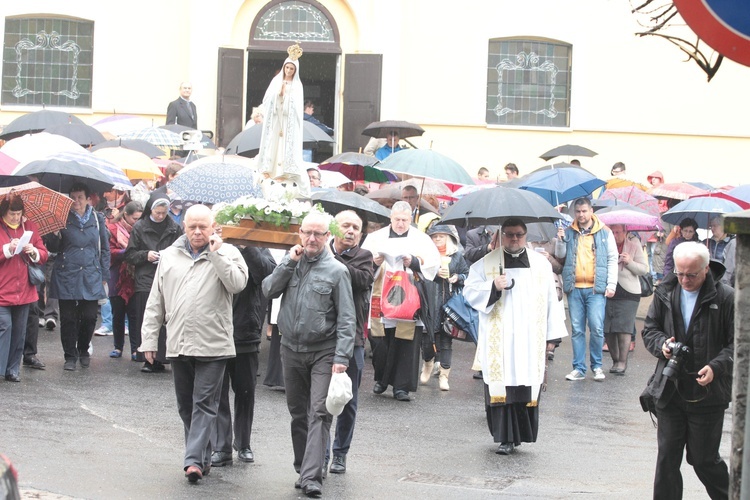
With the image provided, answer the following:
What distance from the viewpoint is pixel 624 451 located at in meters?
10.4

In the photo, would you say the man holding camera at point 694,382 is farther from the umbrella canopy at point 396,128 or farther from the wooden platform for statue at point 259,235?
the umbrella canopy at point 396,128

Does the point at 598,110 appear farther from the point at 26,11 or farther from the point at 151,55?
the point at 26,11

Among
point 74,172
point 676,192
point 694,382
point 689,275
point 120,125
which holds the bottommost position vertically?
point 694,382

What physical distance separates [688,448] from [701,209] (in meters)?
7.87

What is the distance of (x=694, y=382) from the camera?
7.71 meters

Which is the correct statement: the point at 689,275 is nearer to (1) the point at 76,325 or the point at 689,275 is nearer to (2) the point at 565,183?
(1) the point at 76,325

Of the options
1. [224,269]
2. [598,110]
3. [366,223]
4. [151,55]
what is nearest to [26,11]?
[151,55]

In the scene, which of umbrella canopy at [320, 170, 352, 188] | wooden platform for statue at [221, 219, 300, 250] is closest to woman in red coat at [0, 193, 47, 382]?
wooden platform for statue at [221, 219, 300, 250]

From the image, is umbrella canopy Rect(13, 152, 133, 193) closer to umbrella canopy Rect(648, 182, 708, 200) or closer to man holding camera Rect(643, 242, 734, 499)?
man holding camera Rect(643, 242, 734, 499)

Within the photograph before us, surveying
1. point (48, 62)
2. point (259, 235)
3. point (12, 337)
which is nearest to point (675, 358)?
point (259, 235)

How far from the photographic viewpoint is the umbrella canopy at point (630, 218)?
48.8 feet

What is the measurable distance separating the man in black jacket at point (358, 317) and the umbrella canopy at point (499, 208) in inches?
64.3

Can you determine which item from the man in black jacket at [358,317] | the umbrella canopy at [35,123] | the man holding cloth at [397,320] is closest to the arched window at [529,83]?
the umbrella canopy at [35,123]

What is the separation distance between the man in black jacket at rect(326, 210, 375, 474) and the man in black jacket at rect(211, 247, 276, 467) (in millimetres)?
577
